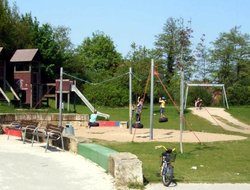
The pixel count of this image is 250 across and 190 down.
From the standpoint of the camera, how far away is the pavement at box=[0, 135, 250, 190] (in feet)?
29.0

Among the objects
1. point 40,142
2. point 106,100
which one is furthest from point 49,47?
point 40,142

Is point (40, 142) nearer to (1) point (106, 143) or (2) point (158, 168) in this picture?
(1) point (106, 143)

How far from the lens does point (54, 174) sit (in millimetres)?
10148

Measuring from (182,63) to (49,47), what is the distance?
139 ft

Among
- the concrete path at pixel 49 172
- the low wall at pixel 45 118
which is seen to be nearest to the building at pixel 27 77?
the low wall at pixel 45 118

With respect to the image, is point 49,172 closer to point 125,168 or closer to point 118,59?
point 125,168

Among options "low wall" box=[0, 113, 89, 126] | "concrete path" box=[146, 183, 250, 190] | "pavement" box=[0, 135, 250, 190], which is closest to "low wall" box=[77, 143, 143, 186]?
"pavement" box=[0, 135, 250, 190]

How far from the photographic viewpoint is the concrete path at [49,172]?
29.3ft

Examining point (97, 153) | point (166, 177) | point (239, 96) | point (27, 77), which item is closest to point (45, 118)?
point (27, 77)

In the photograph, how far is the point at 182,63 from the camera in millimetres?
15398

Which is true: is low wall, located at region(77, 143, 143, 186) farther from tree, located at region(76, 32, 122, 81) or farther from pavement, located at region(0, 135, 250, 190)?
tree, located at region(76, 32, 122, 81)

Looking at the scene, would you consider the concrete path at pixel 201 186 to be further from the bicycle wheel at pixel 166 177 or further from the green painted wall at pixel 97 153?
the green painted wall at pixel 97 153

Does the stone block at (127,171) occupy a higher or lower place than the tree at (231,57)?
lower

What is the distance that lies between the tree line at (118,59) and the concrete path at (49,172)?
1846 cm
